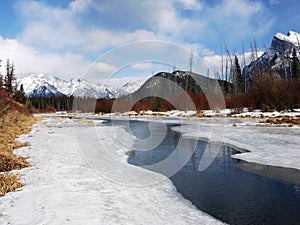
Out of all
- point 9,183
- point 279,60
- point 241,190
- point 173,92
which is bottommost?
point 241,190

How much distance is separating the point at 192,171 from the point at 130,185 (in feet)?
9.11

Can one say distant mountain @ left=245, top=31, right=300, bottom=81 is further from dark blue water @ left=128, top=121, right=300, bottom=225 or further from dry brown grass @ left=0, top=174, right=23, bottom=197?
dry brown grass @ left=0, top=174, right=23, bottom=197

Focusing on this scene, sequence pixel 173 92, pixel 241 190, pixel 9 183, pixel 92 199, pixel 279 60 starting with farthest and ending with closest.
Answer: pixel 279 60
pixel 173 92
pixel 241 190
pixel 9 183
pixel 92 199

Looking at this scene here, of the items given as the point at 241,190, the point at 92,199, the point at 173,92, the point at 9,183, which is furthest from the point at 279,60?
the point at 9,183

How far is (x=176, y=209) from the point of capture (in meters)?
5.90

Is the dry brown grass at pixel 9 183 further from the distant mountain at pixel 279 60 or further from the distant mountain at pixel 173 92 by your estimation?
the distant mountain at pixel 279 60

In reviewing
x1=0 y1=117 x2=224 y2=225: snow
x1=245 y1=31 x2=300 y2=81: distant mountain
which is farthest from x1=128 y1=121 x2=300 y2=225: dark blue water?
x1=245 y1=31 x2=300 y2=81: distant mountain

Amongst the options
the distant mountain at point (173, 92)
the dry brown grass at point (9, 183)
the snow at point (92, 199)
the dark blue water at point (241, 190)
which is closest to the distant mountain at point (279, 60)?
the distant mountain at point (173, 92)

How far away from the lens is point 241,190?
7160 mm

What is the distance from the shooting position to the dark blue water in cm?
558

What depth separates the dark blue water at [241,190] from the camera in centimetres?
558

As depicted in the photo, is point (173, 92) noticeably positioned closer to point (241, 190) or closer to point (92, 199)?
point (241, 190)

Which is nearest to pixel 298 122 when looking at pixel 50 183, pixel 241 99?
pixel 241 99

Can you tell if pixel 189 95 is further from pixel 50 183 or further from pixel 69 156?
pixel 50 183
